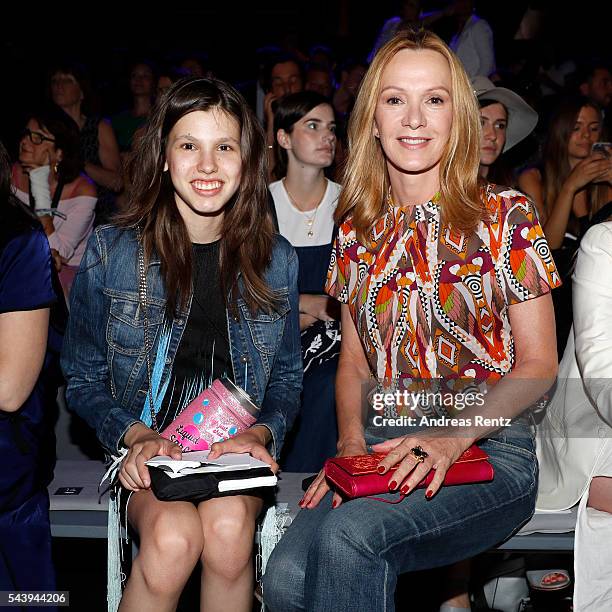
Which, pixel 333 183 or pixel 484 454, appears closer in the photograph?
pixel 484 454

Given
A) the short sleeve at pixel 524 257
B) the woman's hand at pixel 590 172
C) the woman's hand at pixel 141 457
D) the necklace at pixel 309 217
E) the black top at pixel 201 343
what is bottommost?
the woman's hand at pixel 141 457

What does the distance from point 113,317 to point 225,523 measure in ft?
2.46

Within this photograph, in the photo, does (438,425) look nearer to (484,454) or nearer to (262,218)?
(484,454)

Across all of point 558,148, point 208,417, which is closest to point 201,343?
point 208,417

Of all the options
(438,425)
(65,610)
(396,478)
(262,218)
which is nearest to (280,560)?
(396,478)

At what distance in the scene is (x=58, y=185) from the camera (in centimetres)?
463

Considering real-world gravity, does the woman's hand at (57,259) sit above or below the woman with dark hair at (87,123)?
below

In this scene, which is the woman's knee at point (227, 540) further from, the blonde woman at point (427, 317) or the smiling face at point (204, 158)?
the smiling face at point (204, 158)

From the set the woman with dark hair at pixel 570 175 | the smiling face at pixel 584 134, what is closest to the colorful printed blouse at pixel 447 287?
the woman with dark hair at pixel 570 175

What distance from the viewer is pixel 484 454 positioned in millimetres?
2305

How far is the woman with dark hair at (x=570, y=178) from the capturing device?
13.9 ft

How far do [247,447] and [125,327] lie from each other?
0.56 meters

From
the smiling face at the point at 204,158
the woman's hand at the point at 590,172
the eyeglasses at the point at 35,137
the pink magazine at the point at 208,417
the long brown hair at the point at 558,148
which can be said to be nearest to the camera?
the pink magazine at the point at 208,417

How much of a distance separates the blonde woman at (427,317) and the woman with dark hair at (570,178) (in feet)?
4.77
